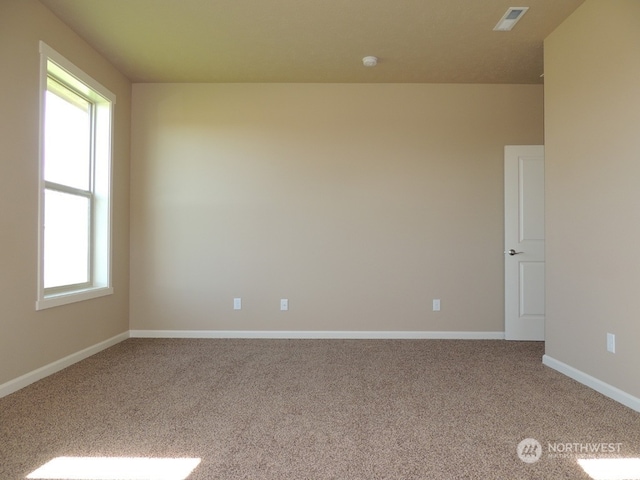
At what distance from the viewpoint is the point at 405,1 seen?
2719 mm

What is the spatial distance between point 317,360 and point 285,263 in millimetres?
1171

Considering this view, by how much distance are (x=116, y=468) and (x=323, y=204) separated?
2.94 metres

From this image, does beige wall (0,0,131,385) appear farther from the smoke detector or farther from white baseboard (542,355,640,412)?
white baseboard (542,355,640,412)

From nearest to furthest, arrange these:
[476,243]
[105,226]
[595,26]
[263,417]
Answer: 1. [263,417]
2. [595,26]
3. [105,226]
4. [476,243]

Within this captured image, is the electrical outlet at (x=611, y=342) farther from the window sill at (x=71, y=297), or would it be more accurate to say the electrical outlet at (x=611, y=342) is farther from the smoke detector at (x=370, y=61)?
the window sill at (x=71, y=297)

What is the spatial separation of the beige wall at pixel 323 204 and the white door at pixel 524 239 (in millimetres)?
124

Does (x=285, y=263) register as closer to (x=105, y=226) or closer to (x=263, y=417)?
(x=105, y=226)

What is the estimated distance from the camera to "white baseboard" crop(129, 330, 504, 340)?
4098mm

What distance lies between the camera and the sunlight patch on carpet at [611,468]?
165 cm

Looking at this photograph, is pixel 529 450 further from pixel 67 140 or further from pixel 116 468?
pixel 67 140

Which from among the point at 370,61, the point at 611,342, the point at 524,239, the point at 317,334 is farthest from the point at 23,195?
the point at 524,239

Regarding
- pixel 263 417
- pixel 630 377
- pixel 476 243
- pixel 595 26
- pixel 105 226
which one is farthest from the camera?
pixel 476 243

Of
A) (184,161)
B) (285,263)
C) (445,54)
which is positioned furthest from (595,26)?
(184,161)

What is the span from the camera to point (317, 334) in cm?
411
